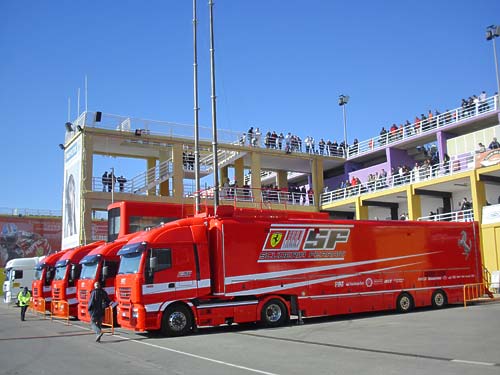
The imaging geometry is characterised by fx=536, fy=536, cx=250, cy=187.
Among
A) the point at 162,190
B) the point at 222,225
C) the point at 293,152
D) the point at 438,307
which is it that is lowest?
the point at 438,307

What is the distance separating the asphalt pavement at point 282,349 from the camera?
958 cm

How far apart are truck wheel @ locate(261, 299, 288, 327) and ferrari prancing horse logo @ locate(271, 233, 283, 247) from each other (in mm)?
1857

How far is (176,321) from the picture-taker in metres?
15.8

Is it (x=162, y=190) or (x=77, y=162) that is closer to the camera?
(x=77, y=162)

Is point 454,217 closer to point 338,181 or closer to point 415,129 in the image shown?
point 415,129

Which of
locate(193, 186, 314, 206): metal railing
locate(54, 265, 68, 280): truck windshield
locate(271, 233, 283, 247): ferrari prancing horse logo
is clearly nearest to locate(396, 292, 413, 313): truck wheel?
locate(271, 233, 283, 247): ferrari prancing horse logo

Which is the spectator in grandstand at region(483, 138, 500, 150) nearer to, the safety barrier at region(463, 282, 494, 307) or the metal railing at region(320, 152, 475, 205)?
the metal railing at region(320, 152, 475, 205)

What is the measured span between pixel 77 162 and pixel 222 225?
21844 mm

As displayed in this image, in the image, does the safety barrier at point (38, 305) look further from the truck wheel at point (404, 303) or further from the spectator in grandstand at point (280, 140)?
the spectator in grandstand at point (280, 140)

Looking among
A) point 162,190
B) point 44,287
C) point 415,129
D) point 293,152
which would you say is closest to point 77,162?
point 162,190

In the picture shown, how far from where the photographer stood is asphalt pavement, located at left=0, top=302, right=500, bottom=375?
9.58 metres

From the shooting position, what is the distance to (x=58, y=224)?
63562 mm

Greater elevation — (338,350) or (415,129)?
(415,129)

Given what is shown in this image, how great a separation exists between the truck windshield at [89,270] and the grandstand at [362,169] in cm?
1058
